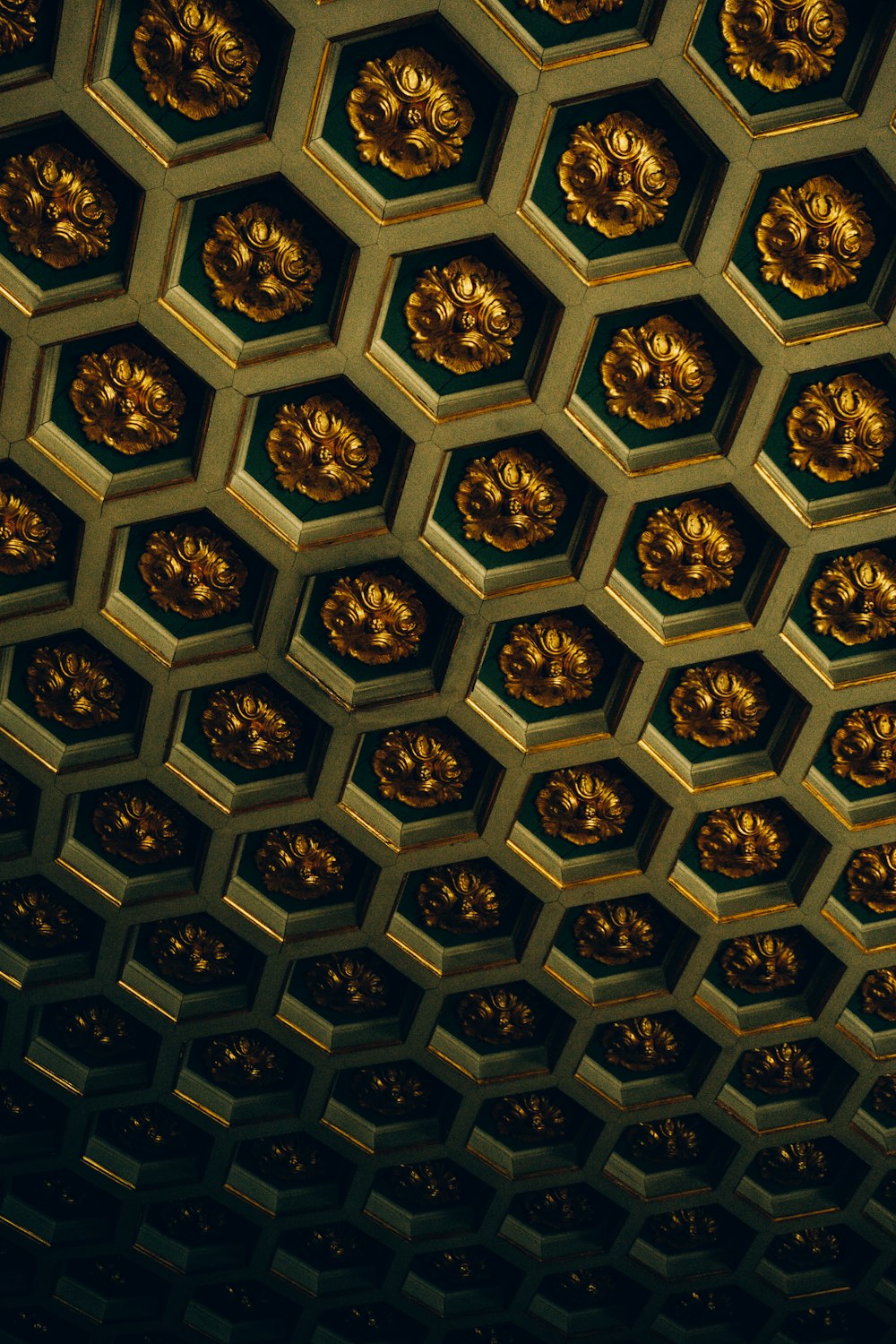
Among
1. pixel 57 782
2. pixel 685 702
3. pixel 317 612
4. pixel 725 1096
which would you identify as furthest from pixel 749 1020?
pixel 57 782

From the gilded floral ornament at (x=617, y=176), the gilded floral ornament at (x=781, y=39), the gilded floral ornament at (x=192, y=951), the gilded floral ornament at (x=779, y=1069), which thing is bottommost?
the gilded floral ornament at (x=192, y=951)

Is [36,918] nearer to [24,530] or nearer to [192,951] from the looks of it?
[192,951]

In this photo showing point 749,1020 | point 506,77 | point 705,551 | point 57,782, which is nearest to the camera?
point 506,77

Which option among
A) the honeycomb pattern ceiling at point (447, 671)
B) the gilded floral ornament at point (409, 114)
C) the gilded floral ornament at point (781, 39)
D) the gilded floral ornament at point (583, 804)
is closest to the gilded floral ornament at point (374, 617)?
the honeycomb pattern ceiling at point (447, 671)

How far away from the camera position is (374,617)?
41.6 feet

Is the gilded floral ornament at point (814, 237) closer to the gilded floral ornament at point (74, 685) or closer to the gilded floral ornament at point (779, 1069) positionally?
the gilded floral ornament at point (74, 685)

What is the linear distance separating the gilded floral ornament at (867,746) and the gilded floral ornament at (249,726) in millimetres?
4661

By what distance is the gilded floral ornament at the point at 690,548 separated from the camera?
40.3 ft

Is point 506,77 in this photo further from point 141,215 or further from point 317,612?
point 317,612

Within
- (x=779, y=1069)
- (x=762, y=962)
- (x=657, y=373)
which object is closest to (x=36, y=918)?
(x=762, y=962)

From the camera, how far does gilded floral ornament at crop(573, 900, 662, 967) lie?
1413 centimetres

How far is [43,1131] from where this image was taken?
14.9 meters

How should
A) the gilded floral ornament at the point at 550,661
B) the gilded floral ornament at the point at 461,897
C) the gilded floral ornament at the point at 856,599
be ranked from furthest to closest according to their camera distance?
the gilded floral ornament at the point at 461,897 < the gilded floral ornament at the point at 550,661 < the gilded floral ornament at the point at 856,599

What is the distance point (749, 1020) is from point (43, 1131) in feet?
22.3
